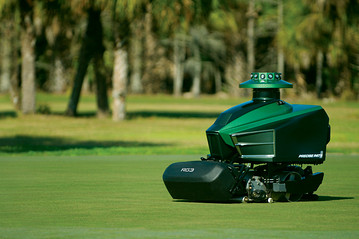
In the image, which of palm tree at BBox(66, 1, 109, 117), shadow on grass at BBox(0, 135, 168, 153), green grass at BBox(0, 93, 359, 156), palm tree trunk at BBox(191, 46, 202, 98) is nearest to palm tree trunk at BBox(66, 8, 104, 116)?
palm tree at BBox(66, 1, 109, 117)

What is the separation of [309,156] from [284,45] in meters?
48.2

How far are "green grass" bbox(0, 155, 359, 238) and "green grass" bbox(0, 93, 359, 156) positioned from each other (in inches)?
293

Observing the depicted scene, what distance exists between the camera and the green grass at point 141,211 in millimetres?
9984

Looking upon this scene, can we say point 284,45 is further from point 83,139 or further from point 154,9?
point 83,139

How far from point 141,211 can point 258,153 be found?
175 centimetres

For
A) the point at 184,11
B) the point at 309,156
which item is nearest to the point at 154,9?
the point at 184,11

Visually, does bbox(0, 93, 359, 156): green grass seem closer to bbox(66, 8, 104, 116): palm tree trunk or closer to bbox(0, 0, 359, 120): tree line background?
bbox(66, 8, 104, 116): palm tree trunk

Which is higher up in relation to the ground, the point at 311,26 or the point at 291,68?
the point at 311,26

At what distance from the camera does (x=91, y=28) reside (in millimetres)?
39031

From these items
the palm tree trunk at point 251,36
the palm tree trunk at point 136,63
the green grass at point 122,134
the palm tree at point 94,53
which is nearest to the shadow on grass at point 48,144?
the green grass at point 122,134

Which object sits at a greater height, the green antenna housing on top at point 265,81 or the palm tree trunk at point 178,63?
the green antenna housing on top at point 265,81

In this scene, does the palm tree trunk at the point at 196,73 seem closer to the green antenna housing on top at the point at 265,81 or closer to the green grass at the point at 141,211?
the green grass at the point at 141,211

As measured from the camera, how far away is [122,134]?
3189 centimetres

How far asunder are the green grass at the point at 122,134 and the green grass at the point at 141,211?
7.45 m
